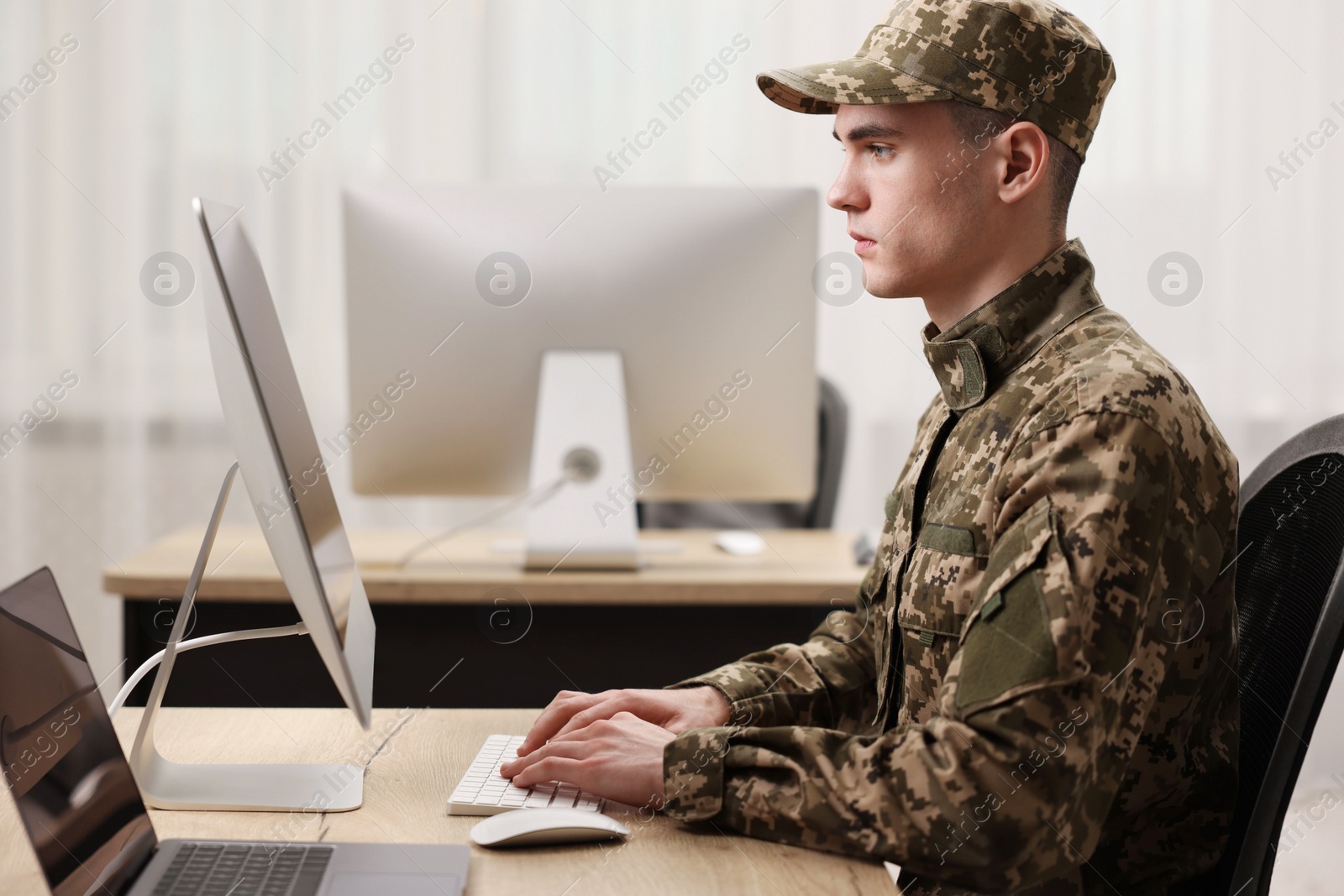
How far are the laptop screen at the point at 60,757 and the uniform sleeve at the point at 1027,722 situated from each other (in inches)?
15.8

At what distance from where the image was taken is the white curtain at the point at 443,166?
279 centimetres

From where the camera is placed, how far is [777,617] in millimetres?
1718

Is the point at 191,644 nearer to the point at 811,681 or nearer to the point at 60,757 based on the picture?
the point at 60,757

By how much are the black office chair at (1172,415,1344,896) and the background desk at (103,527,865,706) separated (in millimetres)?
735

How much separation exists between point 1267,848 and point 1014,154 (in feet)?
2.08

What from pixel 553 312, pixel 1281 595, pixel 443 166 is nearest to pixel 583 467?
pixel 553 312

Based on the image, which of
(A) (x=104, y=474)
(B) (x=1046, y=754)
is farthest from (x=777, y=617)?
(A) (x=104, y=474)

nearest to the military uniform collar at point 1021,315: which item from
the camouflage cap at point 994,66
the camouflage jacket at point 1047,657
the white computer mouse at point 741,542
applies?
the camouflage jacket at point 1047,657

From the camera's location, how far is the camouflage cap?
1005 mm

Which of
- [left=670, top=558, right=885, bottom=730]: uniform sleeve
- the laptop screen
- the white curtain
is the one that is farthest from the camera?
the white curtain

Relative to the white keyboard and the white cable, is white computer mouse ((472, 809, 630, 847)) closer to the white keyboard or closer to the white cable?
the white keyboard

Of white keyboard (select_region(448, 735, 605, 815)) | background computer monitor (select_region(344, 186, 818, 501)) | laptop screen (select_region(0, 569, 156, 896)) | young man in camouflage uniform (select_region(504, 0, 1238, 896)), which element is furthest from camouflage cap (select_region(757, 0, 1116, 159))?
laptop screen (select_region(0, 569, 156, 896))

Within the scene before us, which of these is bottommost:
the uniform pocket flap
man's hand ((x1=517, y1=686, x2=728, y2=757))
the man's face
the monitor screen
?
man's hand ((x1=517, y1=686, x2=728, y2=757))

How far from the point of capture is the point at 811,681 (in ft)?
3.79
